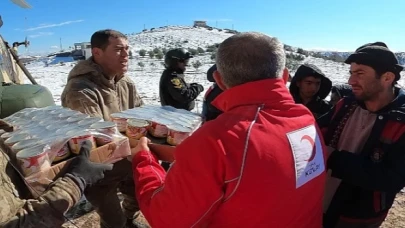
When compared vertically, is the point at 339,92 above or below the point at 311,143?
below

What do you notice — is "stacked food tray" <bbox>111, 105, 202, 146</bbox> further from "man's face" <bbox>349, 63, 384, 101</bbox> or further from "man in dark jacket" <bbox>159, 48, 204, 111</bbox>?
"man in dark jacket" <bbox>159, 48, 204, 111</bbox>

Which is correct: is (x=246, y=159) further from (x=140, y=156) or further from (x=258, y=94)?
(x=140, y=156)

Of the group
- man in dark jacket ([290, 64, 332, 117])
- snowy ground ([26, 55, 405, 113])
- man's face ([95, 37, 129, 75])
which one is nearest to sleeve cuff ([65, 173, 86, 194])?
man's face ([95, 37, 129, 75])

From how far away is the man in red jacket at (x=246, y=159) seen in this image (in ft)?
4.23

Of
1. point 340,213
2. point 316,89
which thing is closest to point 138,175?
point 340,213

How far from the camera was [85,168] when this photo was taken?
6.23 ft

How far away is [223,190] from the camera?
1321 millimetres

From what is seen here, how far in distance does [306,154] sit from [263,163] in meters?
0.26

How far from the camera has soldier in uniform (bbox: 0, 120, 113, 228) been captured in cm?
160

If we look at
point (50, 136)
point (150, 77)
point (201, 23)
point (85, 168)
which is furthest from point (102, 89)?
point (201, 23)

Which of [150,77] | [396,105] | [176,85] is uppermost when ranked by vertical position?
[396,105]

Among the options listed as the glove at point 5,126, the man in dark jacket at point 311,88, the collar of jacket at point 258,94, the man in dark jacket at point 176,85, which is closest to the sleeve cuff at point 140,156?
the collar of jacket at point 258,94

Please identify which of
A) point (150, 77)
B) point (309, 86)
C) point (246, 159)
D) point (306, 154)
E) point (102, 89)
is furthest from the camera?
point (150, 77)

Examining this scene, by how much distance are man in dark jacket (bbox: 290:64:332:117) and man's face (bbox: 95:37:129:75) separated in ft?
6.61
